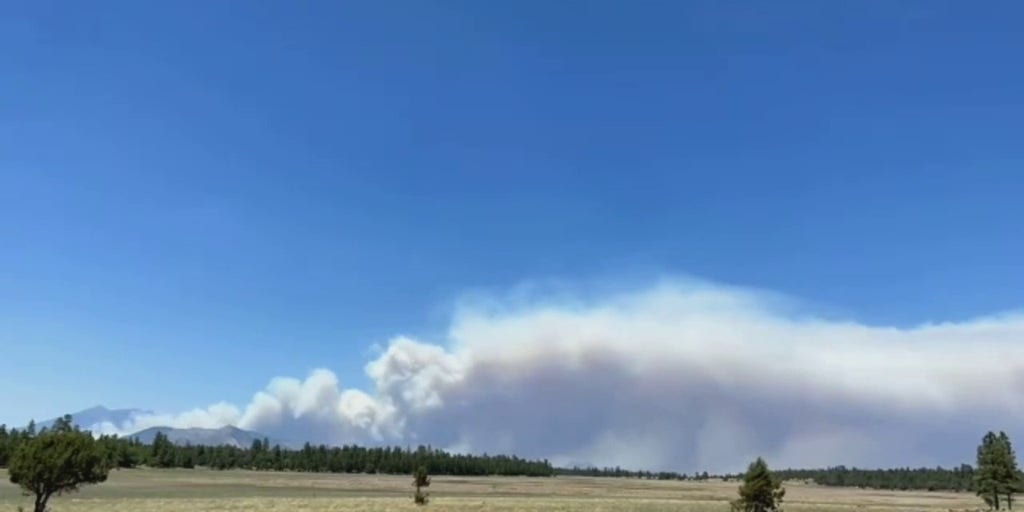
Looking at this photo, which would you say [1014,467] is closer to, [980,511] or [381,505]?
[980,511]

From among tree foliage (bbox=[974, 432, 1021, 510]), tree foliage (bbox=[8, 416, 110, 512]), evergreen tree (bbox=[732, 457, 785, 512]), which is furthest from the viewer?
tree foliage (bbox=[974, 432, 1021, 510])

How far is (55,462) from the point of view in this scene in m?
48.0

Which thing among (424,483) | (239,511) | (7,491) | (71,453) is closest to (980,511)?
(424,483)

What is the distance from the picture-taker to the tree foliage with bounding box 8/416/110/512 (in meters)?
47.9

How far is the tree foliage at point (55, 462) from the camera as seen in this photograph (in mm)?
47938

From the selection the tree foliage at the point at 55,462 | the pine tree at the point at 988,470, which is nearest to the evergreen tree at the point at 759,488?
the tree foliage at the point at 55,462

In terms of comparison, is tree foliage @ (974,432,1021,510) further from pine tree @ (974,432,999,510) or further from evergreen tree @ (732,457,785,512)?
evergreen tree @ (732,457,785,512)

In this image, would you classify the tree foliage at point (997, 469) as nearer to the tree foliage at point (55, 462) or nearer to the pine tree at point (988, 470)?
the pine tree at point (988, 470)

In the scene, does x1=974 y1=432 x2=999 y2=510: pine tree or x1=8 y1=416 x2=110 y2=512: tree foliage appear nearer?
x1=8 y1=416 x2=110 y2=512: tree foliage

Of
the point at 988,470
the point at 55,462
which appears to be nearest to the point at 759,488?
the point at 55,462

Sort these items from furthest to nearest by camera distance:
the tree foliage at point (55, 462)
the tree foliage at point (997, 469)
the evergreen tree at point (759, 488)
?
1. the tree foliage at point (997, 469)
2. the evergreen tree at point (759, 488)
3. the tree foliage at point (55, 462)

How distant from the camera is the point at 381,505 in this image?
79.0 meters

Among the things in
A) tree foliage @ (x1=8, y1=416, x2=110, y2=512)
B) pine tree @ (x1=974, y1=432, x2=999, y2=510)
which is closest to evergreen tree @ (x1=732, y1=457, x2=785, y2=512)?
tree foliage @ (x1=8, y1=416, x2=110, y2=512)

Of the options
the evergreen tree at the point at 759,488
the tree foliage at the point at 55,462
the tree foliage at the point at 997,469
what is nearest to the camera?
the tree foliage at the point at 55,462
